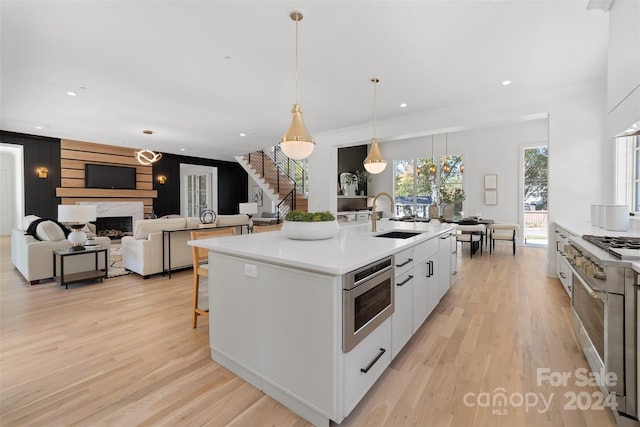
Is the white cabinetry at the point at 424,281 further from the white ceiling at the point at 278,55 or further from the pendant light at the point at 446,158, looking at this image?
the pendant light at the point at 446,158

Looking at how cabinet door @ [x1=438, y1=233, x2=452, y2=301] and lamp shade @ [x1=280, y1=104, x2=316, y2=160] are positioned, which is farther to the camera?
cabinet door @ [x1=438, y1=233, x2=452, y2=301]

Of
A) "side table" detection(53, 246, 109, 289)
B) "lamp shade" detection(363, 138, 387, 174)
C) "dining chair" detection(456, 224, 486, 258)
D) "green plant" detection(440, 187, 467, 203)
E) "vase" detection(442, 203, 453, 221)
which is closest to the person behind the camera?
"lamp shade" detection(363, 138, 387, 174)

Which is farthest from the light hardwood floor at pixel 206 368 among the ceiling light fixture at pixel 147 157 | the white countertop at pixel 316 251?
the ceiling light fixture at pixel 147 157

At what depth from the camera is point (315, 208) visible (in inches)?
281

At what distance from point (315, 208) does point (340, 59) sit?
13.7 feet

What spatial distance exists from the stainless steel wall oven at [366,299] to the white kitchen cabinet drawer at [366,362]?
7cm

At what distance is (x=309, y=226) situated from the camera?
2244mm

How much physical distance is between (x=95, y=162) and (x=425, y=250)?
905cm

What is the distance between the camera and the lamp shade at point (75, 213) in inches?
161

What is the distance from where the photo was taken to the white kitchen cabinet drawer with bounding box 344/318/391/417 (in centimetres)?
154

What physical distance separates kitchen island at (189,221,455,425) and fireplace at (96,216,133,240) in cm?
783

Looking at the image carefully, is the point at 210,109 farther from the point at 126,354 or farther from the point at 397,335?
the point at 397,335

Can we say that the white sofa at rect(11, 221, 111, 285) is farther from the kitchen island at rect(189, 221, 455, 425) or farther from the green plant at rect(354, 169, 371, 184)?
the green plant at rect(354, 169, 371, 184)

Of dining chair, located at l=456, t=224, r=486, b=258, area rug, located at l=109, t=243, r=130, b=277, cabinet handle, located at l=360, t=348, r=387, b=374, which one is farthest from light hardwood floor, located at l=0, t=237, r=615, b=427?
dining chair, located at l=456, t=224, r=486, b=258
